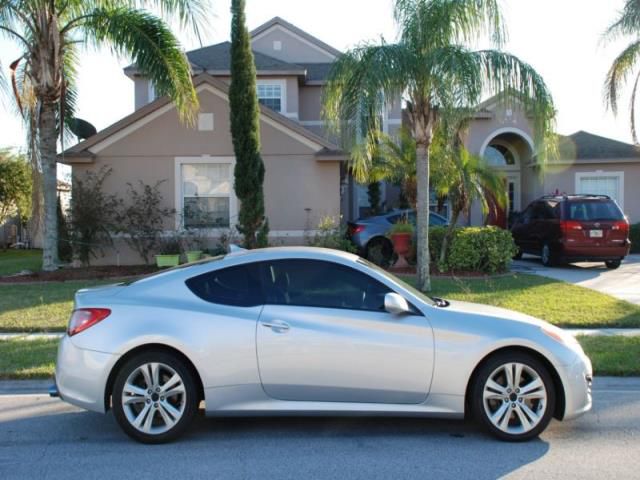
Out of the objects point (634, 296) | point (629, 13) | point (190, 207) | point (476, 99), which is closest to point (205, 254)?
point (190, 207)

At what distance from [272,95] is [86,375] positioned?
54.4 ft

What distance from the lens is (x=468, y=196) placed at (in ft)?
46.1

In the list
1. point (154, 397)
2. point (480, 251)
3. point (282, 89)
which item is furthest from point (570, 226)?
point (154, 397)

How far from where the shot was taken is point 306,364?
489 cm

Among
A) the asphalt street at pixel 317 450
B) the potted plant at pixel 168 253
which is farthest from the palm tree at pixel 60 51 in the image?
the asphalt street at pixel 317 450

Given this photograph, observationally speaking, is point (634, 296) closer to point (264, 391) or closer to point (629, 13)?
point (629, 13)

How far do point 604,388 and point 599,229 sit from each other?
927 centimetres

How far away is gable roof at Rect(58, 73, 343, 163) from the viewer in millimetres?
15375

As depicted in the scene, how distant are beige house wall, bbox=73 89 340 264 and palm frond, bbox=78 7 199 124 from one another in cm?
241

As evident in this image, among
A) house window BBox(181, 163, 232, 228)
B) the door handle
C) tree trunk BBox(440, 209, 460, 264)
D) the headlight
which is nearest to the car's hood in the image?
the headlight

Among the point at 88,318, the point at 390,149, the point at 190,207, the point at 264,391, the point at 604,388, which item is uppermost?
the point at 390,149

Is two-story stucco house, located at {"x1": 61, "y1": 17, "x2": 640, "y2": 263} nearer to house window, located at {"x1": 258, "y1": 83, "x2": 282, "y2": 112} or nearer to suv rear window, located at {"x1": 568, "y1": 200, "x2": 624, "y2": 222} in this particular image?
suv rear window, located at {"x1": 568, "y1": 200, "x2": 624, "y2": 222}

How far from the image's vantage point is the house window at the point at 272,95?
2041 centimetres

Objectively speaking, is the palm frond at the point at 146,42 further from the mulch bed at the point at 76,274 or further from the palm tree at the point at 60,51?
the mulch bed at the point at 76,274
